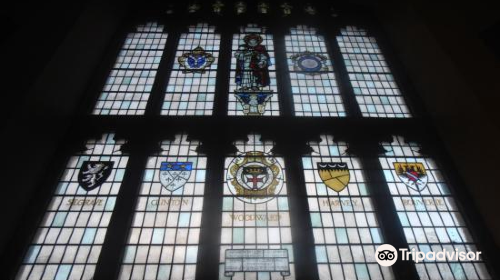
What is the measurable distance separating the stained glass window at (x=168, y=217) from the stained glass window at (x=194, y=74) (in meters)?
1.07

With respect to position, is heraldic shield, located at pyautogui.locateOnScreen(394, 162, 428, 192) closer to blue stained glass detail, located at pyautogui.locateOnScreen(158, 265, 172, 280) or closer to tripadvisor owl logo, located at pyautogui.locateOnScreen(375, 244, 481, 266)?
tripadvisor owl logo, located at pyautogui.locateOnScreen(375, 244, 481, 266)

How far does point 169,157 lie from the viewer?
710cm

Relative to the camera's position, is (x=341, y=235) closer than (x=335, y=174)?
Yes

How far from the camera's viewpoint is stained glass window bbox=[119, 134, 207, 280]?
558cm

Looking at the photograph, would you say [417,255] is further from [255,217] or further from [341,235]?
[255,217]

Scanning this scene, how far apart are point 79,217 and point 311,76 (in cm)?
590

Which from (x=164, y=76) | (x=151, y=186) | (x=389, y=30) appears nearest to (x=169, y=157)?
(x=151, y=186)

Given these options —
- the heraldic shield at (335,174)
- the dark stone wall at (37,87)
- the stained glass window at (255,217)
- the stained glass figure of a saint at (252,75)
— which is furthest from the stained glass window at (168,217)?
the heraldic shield at (335,174)

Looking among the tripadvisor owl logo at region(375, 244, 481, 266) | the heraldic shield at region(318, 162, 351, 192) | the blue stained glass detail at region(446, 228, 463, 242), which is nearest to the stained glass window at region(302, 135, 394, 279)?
the heraldic shield at region(318, 162, 351, 192)

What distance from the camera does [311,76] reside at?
8906 mm

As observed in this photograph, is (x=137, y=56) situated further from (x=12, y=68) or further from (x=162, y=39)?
(x=12, y=68)

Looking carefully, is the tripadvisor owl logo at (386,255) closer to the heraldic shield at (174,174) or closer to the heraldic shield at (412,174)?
the heraldic shield at (412,174)

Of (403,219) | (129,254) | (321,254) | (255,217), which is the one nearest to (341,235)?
(321,254)

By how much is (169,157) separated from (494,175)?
570 centimetres
